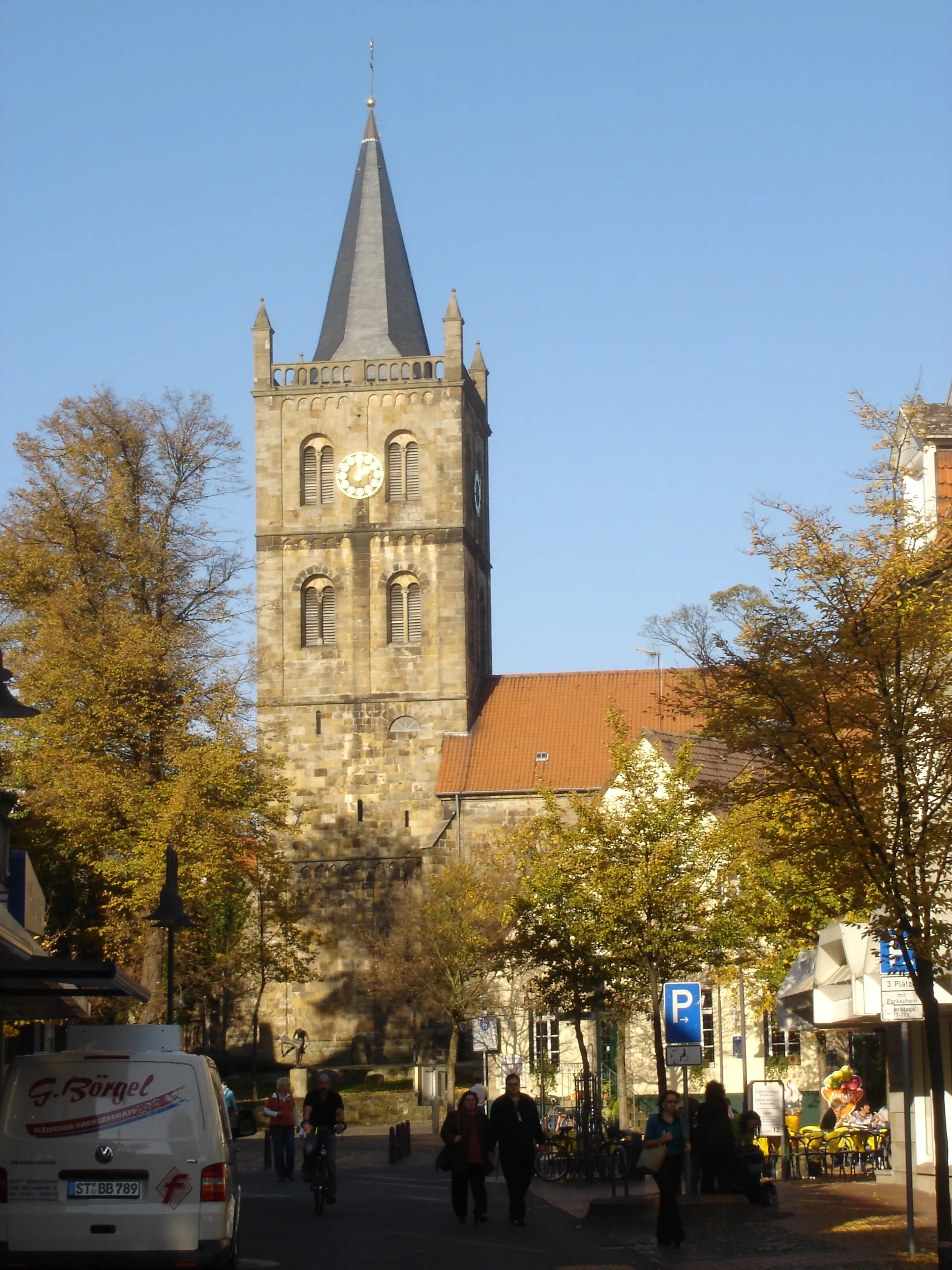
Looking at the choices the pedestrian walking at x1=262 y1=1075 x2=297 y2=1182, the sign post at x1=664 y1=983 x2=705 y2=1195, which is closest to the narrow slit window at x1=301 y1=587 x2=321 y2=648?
the pedestrian walking at x1=262 y1=1075 x2=297 y2=1182

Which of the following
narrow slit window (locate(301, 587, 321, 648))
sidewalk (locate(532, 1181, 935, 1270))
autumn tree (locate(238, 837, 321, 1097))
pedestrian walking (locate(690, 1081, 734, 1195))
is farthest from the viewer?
narrow slit window (locate(301, 587, 321, 648))

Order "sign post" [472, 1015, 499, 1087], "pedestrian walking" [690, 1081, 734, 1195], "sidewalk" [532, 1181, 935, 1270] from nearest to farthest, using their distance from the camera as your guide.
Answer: "sidewalk" [532, 1181, 935, 1270] < "pedestrian walking" [690, 1081, 734, 1195] < "sign post" [472, 1015, 499, 1087]

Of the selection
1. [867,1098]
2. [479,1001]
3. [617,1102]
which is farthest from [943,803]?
[479,1001]

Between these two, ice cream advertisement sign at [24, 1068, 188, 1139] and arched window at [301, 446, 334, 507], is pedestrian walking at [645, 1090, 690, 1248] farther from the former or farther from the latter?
arched window at [301, 446, 334, 507]

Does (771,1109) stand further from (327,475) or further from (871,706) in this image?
(327,475)

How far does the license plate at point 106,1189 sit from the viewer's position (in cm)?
1095

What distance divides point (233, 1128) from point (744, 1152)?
6.36m

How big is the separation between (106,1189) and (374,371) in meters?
44.7

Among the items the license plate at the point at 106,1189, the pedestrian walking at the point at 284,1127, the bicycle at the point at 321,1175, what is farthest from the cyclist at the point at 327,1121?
the license plate at the point at 106,1189

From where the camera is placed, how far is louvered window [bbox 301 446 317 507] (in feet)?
176

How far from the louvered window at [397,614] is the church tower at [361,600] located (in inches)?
1.8

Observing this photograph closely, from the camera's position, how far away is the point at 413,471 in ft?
176

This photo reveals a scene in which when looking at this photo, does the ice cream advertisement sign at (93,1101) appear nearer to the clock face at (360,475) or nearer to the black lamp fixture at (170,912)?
the black lamp fixture at (170,912)

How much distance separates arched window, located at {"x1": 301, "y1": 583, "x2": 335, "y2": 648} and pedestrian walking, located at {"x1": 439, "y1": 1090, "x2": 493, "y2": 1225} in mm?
35761
